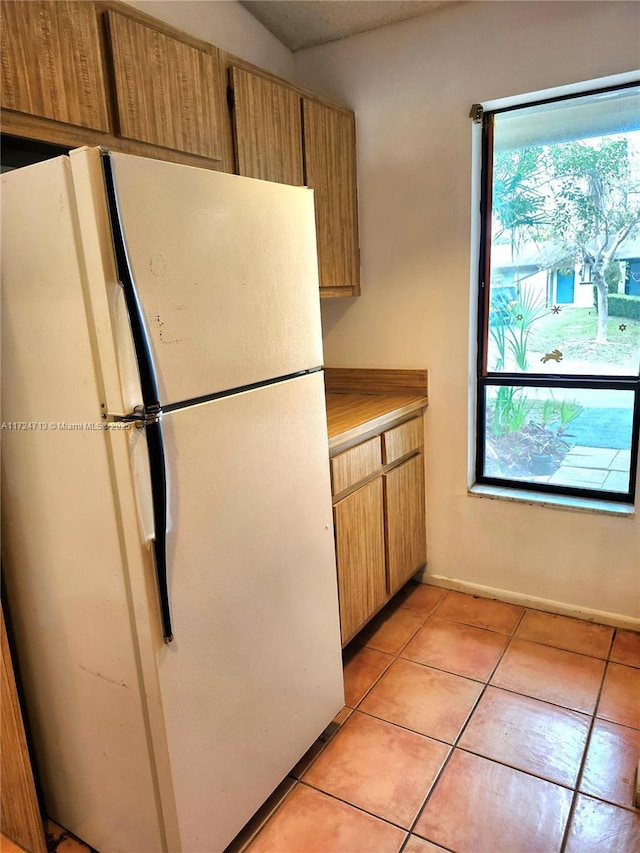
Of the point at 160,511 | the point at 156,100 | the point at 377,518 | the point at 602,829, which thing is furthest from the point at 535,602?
the point at 156,100

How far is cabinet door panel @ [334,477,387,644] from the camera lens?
6.91ft

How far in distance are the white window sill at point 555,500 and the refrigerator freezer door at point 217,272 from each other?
4.39 ft

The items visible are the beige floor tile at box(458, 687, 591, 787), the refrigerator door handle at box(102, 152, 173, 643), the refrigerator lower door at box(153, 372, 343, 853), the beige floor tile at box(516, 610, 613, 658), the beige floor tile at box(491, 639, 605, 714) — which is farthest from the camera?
the beige floor tile at box(516, 610, 613, 658)

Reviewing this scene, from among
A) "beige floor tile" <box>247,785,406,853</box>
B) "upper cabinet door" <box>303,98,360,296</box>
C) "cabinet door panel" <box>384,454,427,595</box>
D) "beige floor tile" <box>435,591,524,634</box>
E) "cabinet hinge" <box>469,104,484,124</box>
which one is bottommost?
"beige floor tile" <box>247,785,406,853</box>

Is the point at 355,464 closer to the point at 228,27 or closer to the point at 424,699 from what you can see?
the point at 424,699

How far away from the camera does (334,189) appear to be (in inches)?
96.6

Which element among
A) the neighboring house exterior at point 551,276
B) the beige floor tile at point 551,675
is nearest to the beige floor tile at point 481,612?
the beige floor tile at point 551,675

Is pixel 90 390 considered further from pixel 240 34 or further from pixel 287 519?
pixel 240 34

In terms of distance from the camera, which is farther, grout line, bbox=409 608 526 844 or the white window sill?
the white window sill

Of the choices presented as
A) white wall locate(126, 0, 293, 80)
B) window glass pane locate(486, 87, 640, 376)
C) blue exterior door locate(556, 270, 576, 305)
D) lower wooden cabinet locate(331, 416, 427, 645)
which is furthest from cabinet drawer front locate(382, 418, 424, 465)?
white wall locate(126, 0, 293, 80)

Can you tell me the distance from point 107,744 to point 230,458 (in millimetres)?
741

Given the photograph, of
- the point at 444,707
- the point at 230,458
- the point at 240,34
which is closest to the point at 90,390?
the point at 230,458

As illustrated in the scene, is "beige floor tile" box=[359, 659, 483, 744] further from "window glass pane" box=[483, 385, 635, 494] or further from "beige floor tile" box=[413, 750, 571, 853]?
"window glass pane" box=[483, 385, 635, 494]

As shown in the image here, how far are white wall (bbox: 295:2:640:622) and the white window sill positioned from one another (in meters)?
0.03
